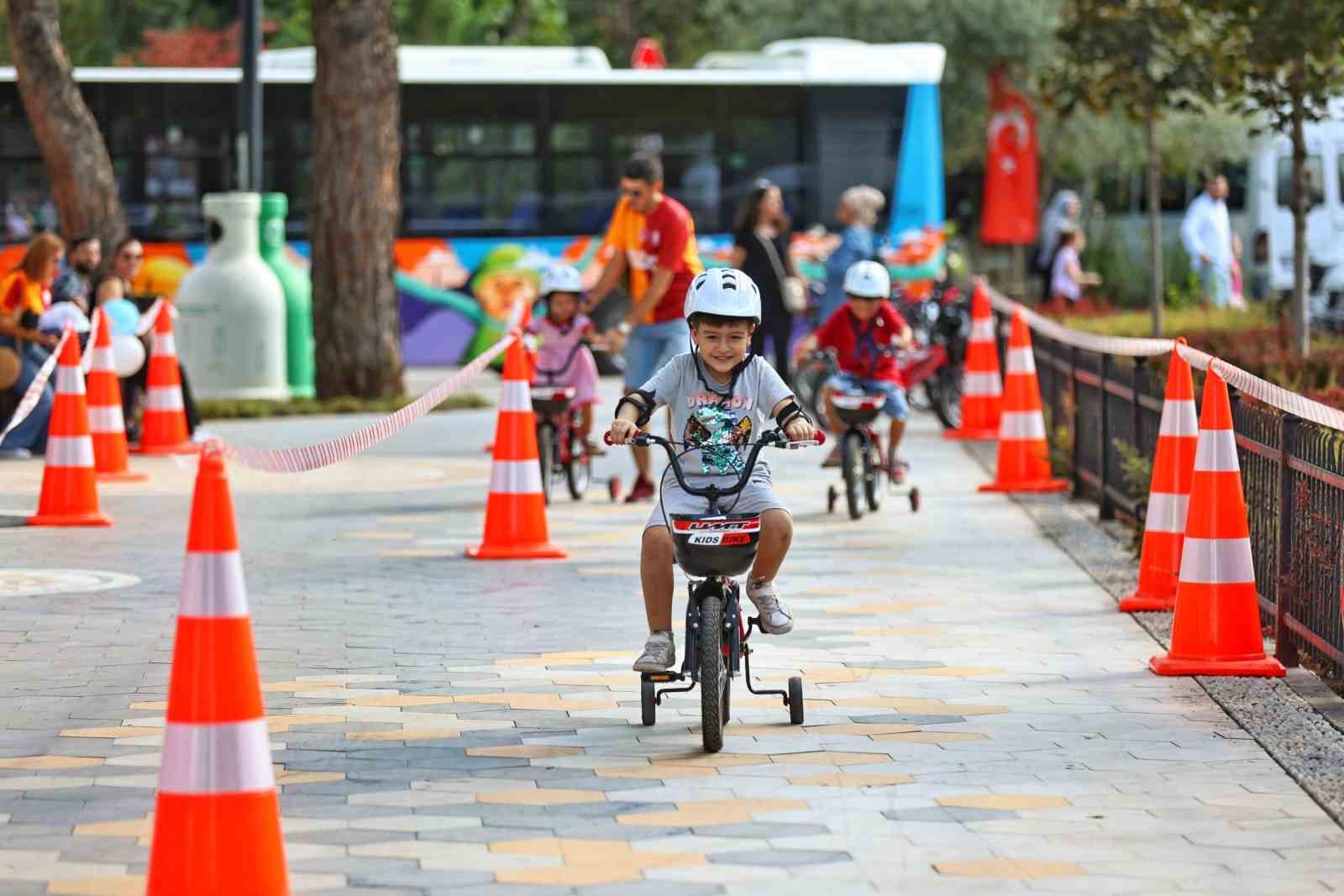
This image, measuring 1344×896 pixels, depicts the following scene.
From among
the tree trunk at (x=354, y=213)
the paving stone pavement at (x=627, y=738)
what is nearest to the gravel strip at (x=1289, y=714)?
the paving stone pavement at (x=627, y=738)

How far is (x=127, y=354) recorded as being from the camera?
17359 millimetres

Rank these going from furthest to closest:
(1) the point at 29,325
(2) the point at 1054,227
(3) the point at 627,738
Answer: (2) the point at 1054,227 → (1) the point at 29,325 → (3) the point at 627,738

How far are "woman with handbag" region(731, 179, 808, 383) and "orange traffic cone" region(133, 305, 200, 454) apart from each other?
13.0ft

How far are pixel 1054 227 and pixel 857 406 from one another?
21121 mm

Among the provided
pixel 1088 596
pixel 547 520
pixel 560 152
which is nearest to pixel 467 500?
pixel 547 520

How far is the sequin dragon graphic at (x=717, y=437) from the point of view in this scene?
757cm

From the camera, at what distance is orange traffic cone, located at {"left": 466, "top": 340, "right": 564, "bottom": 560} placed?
461 inches

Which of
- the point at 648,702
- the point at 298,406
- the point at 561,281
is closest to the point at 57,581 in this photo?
the point at 561,281

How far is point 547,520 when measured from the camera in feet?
44.6

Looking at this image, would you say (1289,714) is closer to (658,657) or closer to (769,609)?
(769,609)

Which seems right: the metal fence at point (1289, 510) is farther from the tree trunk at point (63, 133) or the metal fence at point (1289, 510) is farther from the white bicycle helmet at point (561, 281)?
the tree trunk at point (63, 133)

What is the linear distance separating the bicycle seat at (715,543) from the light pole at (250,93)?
1554 cm

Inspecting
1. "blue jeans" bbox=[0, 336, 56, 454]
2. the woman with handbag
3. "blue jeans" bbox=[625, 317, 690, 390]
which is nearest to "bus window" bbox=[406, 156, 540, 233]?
the woman with handbag

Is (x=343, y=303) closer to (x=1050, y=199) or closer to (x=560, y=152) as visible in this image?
(x=560, y=152)
